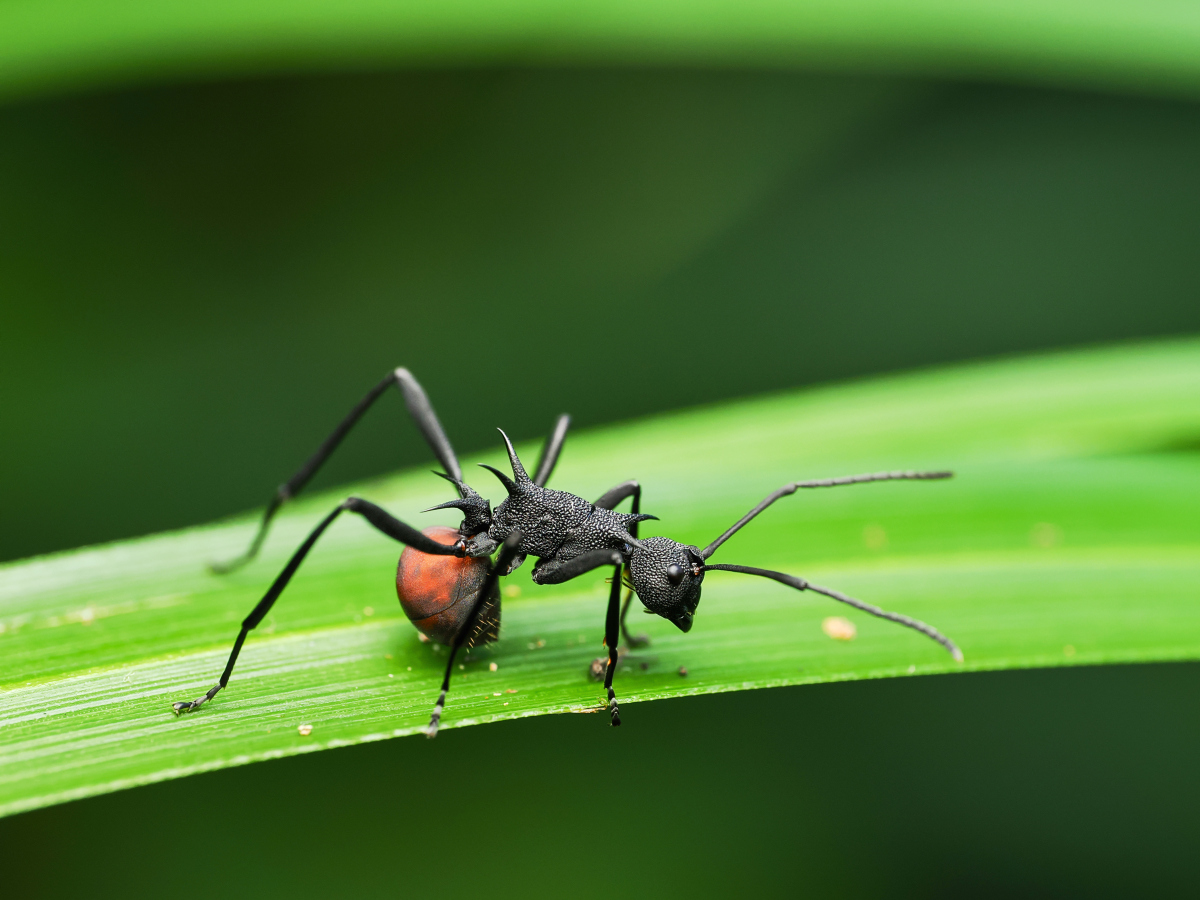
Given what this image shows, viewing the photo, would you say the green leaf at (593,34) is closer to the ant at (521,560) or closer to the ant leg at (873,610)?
the ant at (521,560)

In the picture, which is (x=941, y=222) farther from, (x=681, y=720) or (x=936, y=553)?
(x=681, y=720)

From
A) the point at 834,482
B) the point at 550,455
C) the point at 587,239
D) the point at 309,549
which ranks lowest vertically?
the point at 309,549

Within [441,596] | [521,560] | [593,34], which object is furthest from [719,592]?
[593,34]

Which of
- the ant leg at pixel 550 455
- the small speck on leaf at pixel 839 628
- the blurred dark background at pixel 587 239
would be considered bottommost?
the small speck on leaf at pixel 839 628

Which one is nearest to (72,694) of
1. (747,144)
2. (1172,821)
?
(1172,821)

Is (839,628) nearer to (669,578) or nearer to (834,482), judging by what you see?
(834,482)

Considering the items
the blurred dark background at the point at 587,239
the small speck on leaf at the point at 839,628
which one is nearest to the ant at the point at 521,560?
the small speck on leaf at the point at 839,628

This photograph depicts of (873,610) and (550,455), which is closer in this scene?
(873,610)
